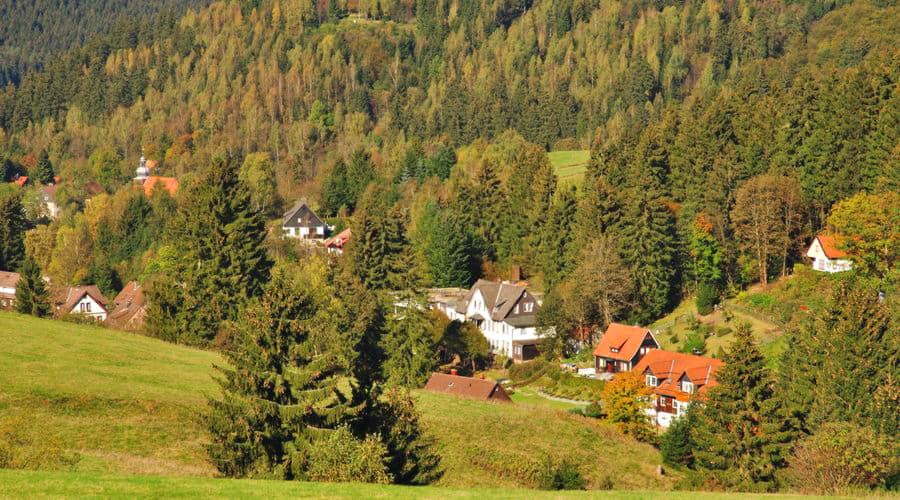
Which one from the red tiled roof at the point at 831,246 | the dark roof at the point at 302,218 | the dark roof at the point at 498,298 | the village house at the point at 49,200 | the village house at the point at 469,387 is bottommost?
the village house at the point at 469,387

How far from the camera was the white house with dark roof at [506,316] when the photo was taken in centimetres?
8238

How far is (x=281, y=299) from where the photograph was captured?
34.1m

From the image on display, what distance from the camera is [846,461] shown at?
38.4 m

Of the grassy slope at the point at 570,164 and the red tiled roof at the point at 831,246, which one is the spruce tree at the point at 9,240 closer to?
the grassy slope at the point at 570,164

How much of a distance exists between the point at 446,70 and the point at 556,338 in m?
102

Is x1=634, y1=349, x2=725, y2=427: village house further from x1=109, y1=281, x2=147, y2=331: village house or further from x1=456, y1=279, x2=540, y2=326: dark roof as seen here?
x1=109, y1=281, x2=147, y2=331: village house

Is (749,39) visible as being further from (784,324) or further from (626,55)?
(784,324)

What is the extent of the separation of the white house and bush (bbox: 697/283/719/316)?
682 centimetres

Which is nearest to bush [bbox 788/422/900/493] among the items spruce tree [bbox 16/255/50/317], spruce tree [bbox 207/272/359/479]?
spruce tree [bbox 207/272/359/479]

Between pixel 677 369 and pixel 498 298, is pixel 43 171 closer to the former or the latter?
pixel 498 298

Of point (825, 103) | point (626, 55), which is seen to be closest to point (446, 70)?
point (626, 55)

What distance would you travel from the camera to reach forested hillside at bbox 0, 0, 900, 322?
252 feet

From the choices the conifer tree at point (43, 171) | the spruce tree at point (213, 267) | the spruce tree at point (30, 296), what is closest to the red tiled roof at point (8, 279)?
the spruce tree at point (30, 296)

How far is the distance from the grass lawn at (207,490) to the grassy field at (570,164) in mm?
78486
